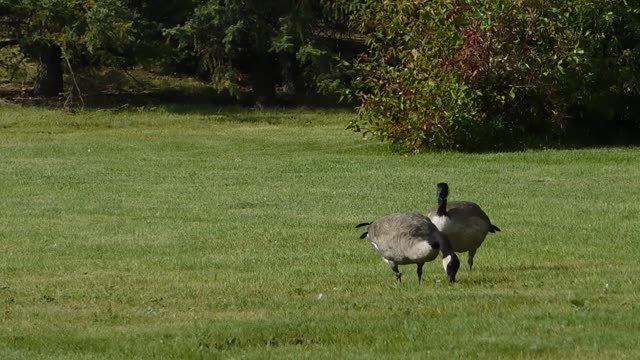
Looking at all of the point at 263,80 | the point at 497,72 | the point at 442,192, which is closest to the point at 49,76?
the point at 263,80

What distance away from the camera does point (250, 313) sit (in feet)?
38.5

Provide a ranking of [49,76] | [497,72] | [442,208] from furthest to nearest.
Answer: [49,76], [497,72], [442,208]

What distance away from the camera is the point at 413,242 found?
1268 cm

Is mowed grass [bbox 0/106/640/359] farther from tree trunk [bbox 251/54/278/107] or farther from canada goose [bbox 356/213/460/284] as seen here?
tree trunk [bbox 251/54/278/107]

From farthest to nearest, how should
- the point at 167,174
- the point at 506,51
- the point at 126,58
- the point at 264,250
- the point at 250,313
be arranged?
the point at 126,58
the point at 506,51
the point at 167,174
the point at 264,250
the point at 250,313

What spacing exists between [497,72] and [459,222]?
1815cm

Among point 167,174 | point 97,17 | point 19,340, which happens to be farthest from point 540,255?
point 97,17

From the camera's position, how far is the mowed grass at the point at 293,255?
10375mm

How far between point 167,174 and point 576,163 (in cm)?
833

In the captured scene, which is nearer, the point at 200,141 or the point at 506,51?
the point at 506,51

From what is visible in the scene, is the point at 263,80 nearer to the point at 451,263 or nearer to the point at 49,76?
the point at 49,76

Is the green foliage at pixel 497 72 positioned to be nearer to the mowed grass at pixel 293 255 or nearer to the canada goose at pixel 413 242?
the mowed grass at pixel 293 255

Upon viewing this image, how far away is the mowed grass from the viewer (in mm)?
10375

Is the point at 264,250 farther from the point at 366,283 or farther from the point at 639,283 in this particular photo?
Result: the point at 639,283
